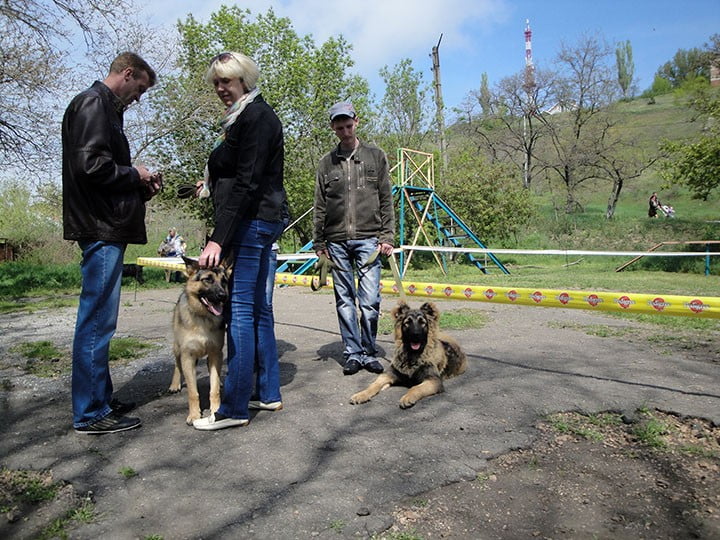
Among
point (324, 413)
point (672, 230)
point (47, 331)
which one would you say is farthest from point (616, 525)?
point (672, 230)

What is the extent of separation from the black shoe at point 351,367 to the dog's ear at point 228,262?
65.1 inches

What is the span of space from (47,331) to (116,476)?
18.3 feet

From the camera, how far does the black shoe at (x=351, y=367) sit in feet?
14.4

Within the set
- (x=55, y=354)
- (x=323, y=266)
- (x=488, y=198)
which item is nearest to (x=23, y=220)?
(x=55, y=354)

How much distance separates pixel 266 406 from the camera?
3.50 m

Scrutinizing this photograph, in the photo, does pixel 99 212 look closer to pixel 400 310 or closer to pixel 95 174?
pixel 95 174

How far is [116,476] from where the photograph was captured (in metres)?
2.54

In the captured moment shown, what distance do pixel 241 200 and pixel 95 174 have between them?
858 mm

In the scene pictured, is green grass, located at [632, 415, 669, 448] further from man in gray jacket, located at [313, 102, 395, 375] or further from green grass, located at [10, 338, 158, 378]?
green grass, located at [10, 338, 158, 378]

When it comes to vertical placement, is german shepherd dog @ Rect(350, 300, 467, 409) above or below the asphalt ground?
above

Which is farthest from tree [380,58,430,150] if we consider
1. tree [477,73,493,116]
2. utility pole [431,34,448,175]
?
tree [477,73,493,116]

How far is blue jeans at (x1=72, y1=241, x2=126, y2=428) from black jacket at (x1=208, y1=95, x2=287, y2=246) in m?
0.71

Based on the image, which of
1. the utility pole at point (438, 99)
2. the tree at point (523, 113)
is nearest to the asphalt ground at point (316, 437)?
the utility pole at point (438, 99)

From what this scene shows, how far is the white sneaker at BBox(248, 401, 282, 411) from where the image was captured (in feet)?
11.5
